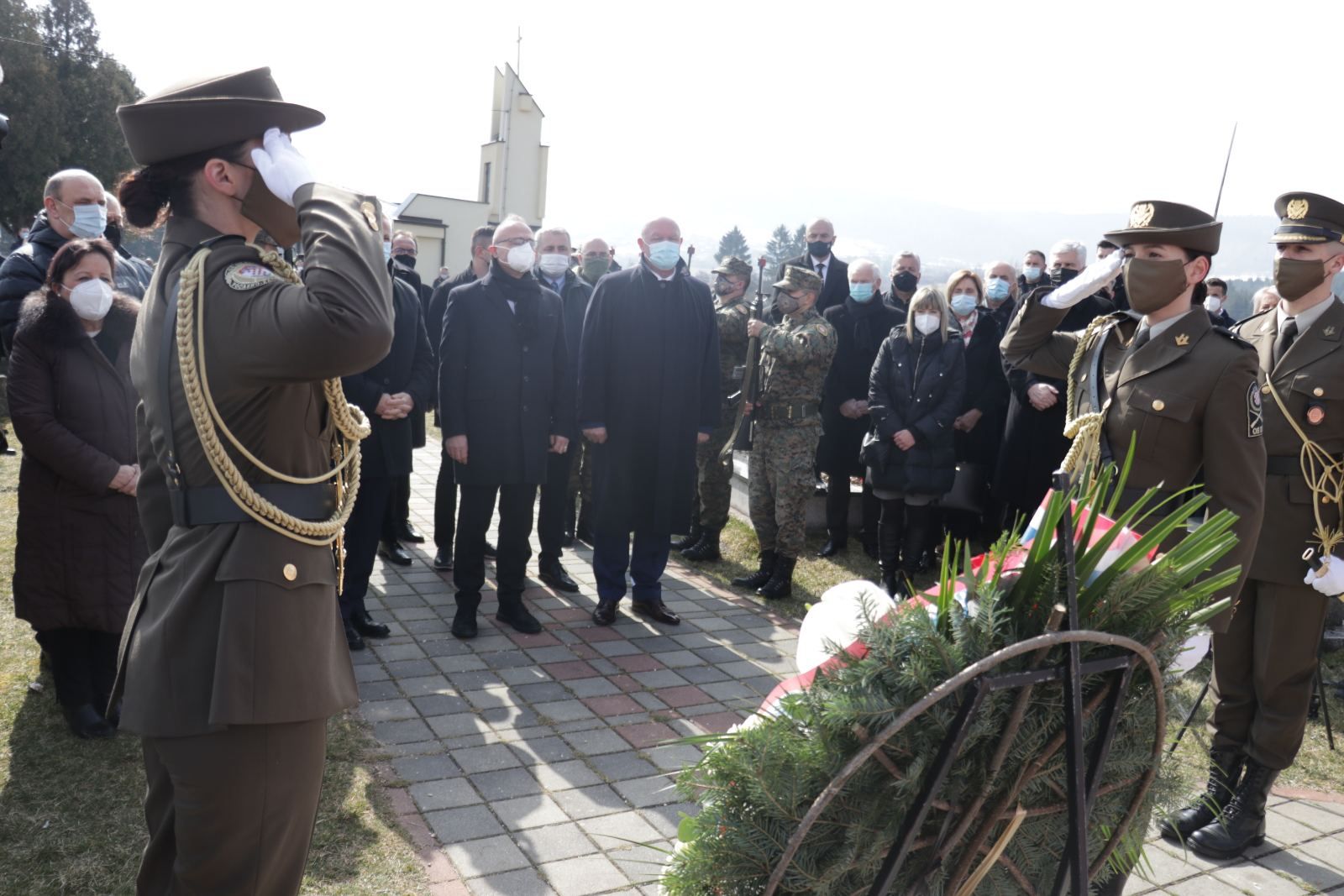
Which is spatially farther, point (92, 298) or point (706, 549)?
point (706, 549)

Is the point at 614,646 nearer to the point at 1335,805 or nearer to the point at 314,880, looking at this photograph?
the point at 314,880

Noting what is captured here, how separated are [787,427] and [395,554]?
Result: 283cm

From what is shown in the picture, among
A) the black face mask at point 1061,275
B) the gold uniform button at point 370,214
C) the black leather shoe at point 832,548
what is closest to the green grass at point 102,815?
the gold uniform button at point 370,214

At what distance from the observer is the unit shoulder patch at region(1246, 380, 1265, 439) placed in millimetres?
3191

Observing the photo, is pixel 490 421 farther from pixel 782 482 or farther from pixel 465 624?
pixel 782 482

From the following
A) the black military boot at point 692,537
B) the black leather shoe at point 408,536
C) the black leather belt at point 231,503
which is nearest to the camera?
the black leather belt at point 231,503

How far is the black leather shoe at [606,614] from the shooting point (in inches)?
234

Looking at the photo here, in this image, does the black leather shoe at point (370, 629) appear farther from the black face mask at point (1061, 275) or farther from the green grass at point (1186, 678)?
the black face mask at point (1061, 275)

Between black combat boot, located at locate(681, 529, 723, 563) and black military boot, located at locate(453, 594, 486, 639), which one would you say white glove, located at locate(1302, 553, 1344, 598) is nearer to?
black military boot, located at locate(453, 594, 486, 639)

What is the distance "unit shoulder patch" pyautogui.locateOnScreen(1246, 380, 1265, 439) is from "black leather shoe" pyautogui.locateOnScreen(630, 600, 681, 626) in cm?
354

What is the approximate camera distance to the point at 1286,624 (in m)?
3.87

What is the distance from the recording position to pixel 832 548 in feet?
26.0

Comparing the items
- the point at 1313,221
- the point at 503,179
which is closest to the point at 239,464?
the point at 1313,221

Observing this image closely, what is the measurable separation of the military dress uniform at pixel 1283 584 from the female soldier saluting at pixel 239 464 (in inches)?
130
